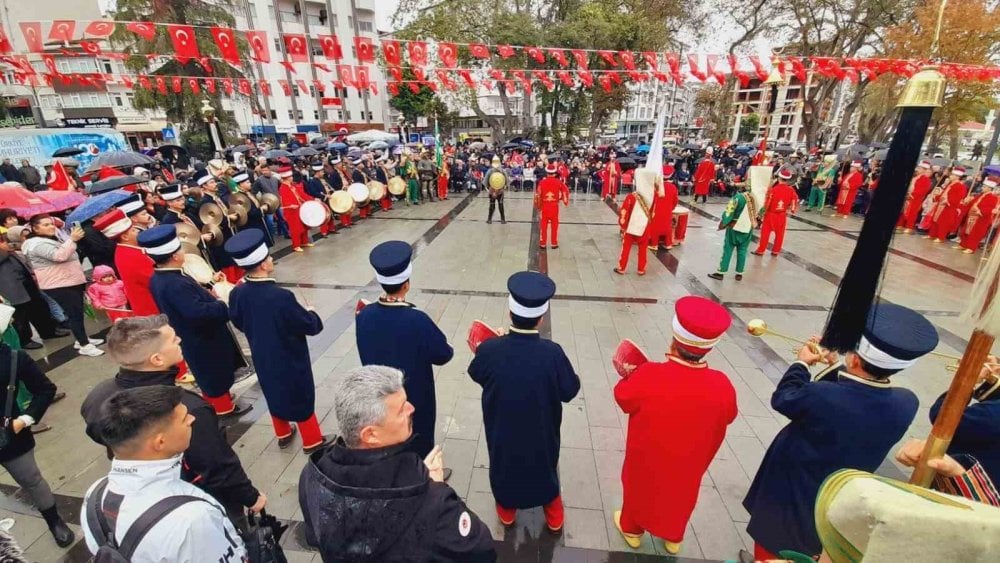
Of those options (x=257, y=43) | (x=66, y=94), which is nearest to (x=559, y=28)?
(x=257, y=43)

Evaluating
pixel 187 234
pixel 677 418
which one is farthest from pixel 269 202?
pixel 677 418

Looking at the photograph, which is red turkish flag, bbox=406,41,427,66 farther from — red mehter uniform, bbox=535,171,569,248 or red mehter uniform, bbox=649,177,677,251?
red mehter uniform, bbox=649,177,677,251

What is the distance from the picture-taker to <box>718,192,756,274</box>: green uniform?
23.4 feet

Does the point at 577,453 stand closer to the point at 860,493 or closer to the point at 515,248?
the point at 860,493

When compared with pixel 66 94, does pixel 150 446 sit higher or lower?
lower

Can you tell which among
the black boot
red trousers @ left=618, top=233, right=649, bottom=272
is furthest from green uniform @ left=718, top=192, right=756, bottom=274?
the black boot

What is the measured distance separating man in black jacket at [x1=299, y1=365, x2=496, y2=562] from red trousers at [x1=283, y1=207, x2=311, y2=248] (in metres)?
9.09

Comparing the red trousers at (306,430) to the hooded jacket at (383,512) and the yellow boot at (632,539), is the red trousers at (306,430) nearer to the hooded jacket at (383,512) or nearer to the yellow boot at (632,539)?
the hooded jacket at (383,512)

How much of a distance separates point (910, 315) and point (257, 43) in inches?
493

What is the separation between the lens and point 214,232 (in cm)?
653

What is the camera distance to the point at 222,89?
2162 cm

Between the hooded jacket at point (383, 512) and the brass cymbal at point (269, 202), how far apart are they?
9.02 meters

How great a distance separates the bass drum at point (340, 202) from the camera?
10719 mm

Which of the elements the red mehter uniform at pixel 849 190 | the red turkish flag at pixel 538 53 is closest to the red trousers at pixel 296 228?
the red turkish flag at pixel 538 53
